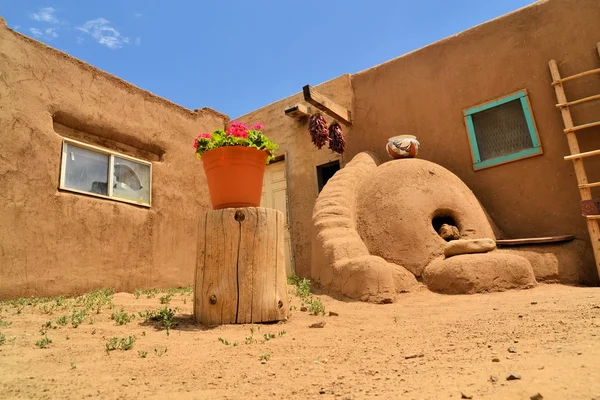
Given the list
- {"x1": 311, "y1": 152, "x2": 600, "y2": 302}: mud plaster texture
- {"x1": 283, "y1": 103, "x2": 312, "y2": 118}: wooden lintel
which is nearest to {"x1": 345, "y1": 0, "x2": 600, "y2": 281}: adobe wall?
{"x1": 311, "y1": 152, "x2": 600, "y2": 302}: mud plaster texture

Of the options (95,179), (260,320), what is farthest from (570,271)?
(95,179)

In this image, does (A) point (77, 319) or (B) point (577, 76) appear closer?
(A) point (77, 319)

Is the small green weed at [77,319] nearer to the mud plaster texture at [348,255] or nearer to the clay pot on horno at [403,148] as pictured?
the mud plaster texture at [348,255]

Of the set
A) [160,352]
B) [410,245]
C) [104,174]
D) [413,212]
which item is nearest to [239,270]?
[160,352]

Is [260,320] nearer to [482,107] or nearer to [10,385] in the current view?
[10,385]

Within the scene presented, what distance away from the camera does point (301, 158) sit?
702 cm

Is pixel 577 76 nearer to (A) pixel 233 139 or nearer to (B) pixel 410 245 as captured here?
(B) pixel 410 245

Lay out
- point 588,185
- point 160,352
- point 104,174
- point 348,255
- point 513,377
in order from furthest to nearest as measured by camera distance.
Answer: point 104,174, point 588,185, point 348,255, point 160,352, point 513,377

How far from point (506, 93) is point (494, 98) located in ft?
0.51

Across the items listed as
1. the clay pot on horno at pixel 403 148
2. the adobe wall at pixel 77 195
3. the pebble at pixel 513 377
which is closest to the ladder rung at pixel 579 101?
the clay pot on horno at pixel 403 148

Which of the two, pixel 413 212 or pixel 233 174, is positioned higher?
pixel 233 174

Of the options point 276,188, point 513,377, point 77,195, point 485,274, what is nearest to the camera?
point 513,377

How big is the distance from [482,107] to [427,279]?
2852 mm

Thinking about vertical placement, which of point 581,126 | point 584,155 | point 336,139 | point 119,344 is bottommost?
point 119,344
